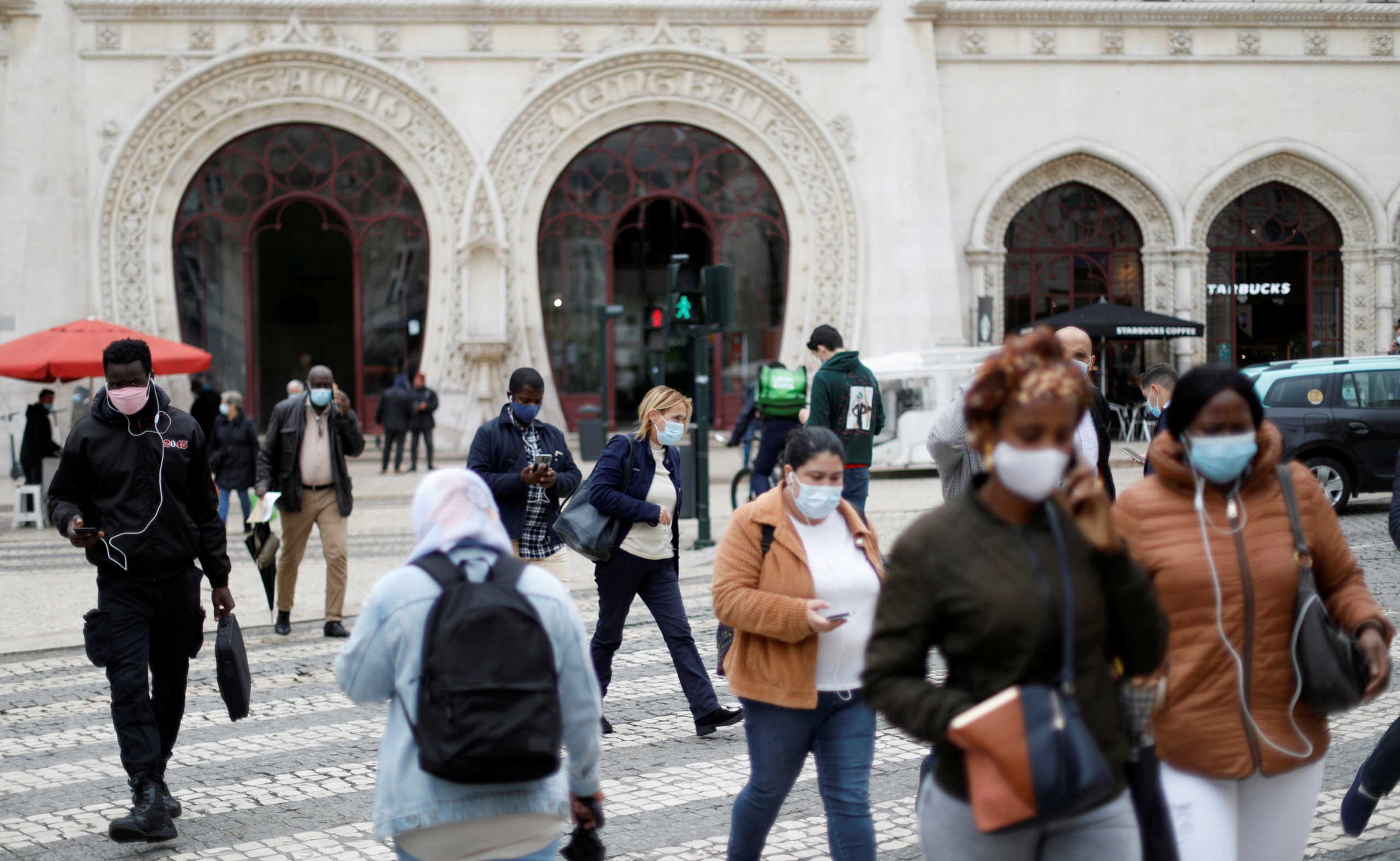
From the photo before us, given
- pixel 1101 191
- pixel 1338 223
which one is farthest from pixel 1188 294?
pixel 1338 223

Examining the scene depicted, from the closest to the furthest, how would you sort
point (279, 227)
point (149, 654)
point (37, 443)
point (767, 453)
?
1. point (149, 654)
2. point (767, 453)
3. point (37, 443)
4. point (279, 227)

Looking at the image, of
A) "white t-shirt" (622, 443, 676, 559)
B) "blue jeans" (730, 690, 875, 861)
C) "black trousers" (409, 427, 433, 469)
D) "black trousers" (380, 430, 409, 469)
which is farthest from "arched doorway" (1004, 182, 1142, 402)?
"blue jeans" (730, 690, 875, 861)

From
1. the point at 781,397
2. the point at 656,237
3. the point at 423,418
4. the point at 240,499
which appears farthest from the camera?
the point at 656,237

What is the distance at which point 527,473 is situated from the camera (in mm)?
7664

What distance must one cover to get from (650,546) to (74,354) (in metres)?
11.8

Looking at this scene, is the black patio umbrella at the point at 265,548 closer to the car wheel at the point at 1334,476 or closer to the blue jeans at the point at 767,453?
the blue jeans at the point at 767,453

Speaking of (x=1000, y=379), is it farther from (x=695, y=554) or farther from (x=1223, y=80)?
(x=1223, y=80)

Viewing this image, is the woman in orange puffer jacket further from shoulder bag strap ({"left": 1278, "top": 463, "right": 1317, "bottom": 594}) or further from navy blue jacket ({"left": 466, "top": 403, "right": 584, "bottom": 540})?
navy blue jacket ({"left": 466, "top": 403, "right": 584, "bottom": 540})

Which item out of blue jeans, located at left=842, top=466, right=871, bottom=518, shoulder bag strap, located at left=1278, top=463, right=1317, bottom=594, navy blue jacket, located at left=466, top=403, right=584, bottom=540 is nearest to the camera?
shoulder bag strap, located at left=1278, top=463, right=1317, bottom=594

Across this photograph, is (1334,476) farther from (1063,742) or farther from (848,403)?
(1063,742)

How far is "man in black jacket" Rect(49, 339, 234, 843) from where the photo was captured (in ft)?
18.6

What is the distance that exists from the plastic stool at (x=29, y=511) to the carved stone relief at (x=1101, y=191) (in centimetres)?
1613

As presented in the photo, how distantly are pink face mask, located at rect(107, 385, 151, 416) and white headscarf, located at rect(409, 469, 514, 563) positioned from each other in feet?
8.92

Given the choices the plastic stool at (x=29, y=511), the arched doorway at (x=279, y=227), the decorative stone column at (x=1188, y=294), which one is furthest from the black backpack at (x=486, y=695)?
the decorative stone column at (x=1188, y=294)
